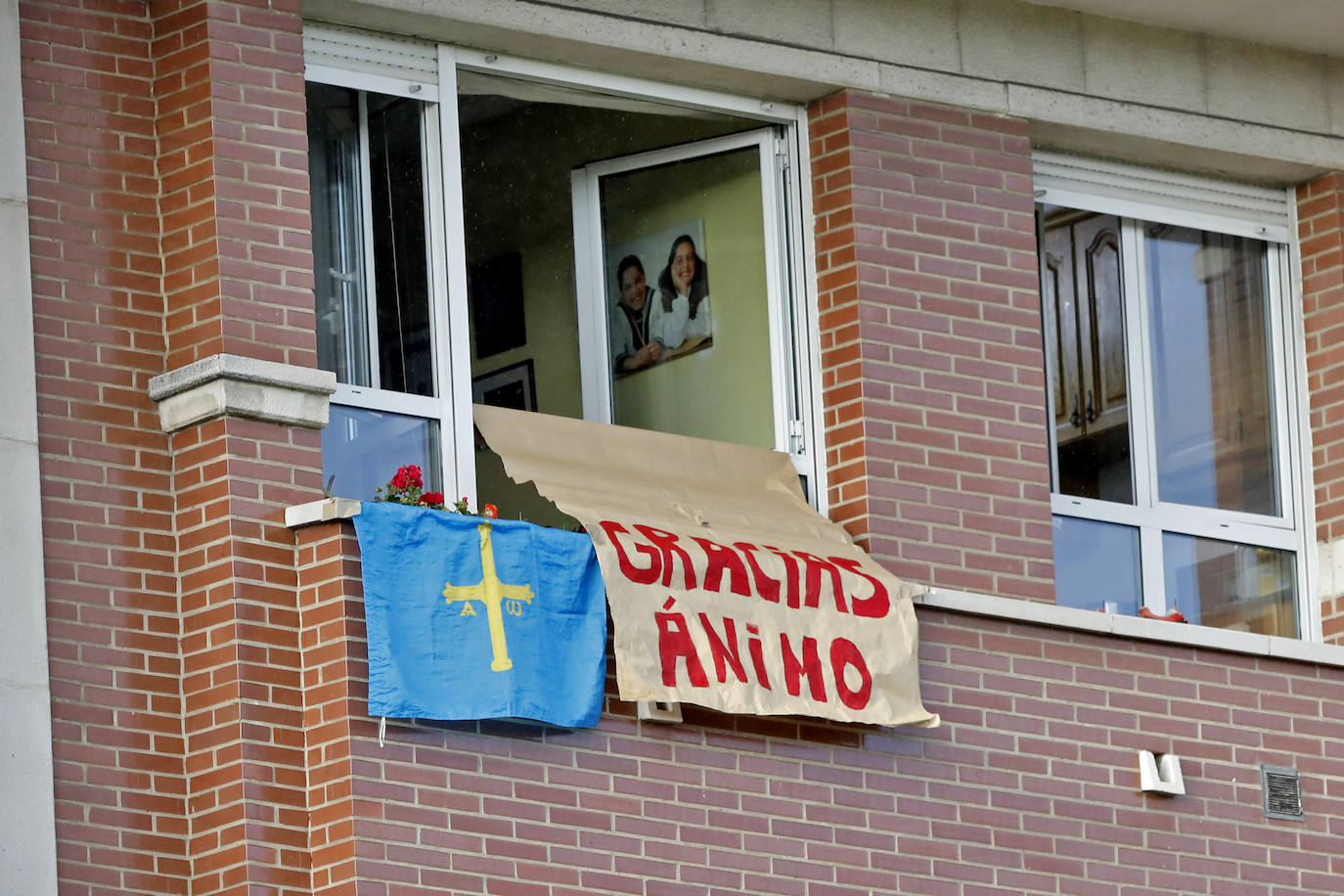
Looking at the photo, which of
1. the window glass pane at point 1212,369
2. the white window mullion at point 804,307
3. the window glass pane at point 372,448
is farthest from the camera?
the window glass pane at point 1212,369

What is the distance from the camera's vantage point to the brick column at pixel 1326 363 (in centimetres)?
1378

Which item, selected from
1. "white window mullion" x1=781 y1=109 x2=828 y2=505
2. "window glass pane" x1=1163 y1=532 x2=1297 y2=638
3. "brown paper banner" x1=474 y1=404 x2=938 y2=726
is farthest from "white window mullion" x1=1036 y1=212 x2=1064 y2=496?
"brown paper banner" x1=474 y1=404 x2=938 y2=726

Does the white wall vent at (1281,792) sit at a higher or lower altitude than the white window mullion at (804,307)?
lower

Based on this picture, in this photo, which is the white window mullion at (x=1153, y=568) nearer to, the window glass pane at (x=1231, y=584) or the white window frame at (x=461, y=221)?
the window glass pane at (x=1231, y=584)

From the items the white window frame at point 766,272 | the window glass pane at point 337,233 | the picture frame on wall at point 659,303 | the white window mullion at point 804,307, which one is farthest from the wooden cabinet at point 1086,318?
the window glass pane at point 337,233

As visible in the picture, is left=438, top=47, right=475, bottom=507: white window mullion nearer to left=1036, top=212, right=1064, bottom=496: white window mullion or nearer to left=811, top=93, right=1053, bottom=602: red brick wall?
left=811, top=93, right=1053, bottom=602: red brick wall

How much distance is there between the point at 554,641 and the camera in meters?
10.9

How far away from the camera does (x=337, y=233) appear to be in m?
11.8

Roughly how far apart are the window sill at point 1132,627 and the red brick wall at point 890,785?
6 centimetres

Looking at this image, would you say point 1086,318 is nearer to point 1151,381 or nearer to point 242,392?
point 1151,381

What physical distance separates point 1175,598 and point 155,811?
5264 mm

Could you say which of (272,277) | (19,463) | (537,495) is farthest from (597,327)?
(19,463)

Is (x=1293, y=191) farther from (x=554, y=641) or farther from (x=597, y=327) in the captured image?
(x=554, y=641)

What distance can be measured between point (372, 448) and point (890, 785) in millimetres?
2505
